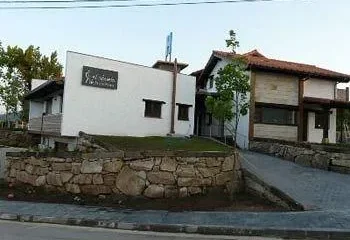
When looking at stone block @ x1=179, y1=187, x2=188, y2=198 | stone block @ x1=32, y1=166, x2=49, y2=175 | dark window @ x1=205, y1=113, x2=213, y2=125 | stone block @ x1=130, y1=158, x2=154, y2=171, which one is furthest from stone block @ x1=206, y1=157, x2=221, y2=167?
dark window @ x1=205, y1=113, x2=213, y2=125

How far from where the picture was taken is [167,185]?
1378 cm

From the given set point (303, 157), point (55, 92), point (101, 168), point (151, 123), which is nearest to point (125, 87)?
point (151, 123)

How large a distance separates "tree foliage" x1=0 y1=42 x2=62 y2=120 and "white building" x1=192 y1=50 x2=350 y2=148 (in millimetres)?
20606

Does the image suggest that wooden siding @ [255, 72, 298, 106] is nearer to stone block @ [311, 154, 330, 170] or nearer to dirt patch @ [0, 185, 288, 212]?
stone block @ [311, 154, 330, 170]

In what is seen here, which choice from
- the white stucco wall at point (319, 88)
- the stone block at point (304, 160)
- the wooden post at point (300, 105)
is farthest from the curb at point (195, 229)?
the white stucco wall at point (319, 88)

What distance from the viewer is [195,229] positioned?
997 centimetres

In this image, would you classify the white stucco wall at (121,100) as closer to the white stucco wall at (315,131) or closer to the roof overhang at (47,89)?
the roof overhang at (47,89)

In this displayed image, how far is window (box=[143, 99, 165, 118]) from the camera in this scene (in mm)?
27750

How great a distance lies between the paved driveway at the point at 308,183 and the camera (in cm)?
1223

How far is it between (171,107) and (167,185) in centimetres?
1498

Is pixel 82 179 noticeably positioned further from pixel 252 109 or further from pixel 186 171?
pixel 252 109

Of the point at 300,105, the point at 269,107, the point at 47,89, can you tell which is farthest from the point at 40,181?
the point at 300,105

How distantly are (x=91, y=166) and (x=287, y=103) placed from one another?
58.1 feet

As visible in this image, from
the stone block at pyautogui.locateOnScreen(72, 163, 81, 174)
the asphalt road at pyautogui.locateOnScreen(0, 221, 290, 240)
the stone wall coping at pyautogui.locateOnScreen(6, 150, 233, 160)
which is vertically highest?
the stone wall coping at pyautogui.locateOnScreen(6, 150, 233, 160)
